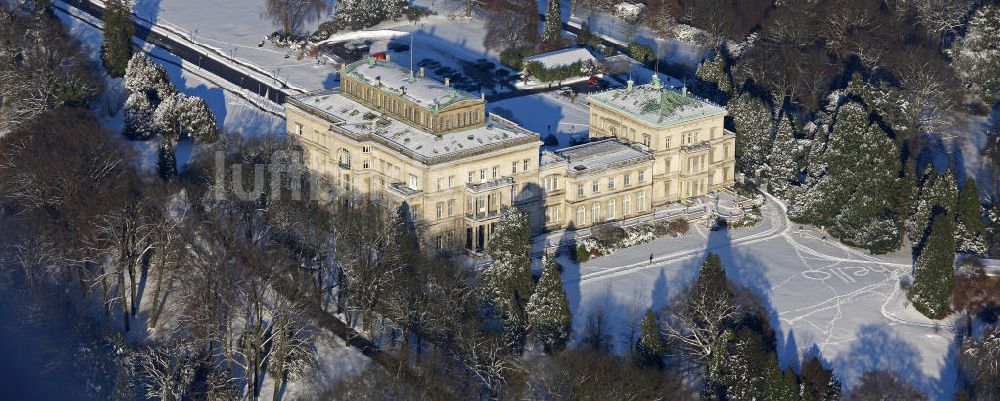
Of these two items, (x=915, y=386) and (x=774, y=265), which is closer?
(x=915, y=386)

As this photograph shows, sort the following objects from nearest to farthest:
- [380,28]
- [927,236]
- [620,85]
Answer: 1. [927,236]
2. [620,85]
3. [380,28]

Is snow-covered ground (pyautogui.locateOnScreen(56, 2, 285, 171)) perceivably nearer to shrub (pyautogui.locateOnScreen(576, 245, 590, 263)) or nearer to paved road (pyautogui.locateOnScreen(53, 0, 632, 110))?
paved road (pyautogui.locateOnScreen(53, 0, 632, 110))

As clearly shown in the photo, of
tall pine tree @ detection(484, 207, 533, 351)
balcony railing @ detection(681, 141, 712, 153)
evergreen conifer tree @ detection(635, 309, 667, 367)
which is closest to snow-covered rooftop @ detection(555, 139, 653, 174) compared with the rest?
balcony railing @ detection(681, 141, 712, 153)

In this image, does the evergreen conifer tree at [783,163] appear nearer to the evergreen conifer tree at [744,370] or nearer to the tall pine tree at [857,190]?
the tall pine tree at [857,190]

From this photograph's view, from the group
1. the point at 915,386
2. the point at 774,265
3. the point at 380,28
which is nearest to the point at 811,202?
the point at 774,265

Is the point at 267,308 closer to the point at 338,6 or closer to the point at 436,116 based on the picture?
the point at 436,116

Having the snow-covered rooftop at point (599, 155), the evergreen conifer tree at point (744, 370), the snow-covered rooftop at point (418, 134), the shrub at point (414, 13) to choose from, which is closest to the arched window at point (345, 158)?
the snow-covered rooftop at point (418, 134)
